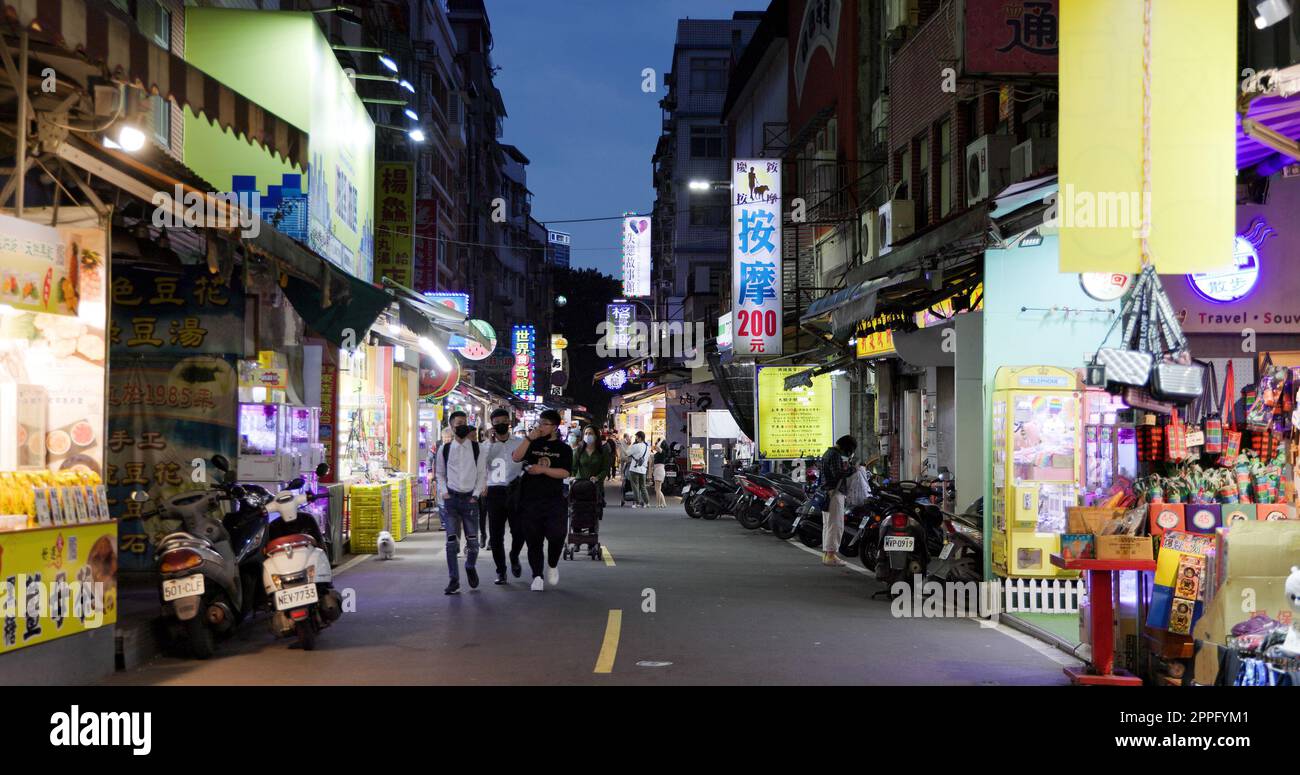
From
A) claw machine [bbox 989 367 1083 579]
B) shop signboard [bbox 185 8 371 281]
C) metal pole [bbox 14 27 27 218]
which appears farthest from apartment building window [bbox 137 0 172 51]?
claw machine [bbox 989 367 1083 579]

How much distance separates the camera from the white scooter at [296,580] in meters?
10.5

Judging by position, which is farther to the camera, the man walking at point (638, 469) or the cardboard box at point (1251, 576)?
the man walking at point (638, 469)

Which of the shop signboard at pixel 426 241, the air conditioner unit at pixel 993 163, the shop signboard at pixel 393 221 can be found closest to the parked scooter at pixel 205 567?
the air conditioner unit at pixel 993 163

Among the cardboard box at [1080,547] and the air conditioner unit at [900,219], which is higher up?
the air conditioner unit at [900,219]

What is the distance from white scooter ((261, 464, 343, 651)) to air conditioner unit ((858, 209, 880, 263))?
56.4 feet

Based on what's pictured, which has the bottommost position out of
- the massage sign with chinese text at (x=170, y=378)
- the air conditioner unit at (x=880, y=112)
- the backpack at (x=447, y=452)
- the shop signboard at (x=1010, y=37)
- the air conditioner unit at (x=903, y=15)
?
the backpack at (x=447, y=452)

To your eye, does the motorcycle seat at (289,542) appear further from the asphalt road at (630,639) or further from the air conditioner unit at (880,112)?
the air conditioner unit at (880,112)

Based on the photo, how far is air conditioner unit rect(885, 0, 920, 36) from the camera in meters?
24.1

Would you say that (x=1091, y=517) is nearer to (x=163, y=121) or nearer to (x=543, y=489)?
(x=543, y=489)

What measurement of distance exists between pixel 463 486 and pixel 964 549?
5.78 metres

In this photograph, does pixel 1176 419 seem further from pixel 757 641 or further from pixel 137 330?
pixel 137 330

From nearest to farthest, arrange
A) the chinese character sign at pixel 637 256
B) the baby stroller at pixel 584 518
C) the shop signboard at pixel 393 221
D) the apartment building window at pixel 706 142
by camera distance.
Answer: the baby stroller at pixel 584 518
the shop signboard at pixel 393 221
the chinese character sign at pixel 637 256
the apartment building window at pixel 706 142

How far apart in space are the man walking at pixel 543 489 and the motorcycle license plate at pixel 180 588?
523 centimetres

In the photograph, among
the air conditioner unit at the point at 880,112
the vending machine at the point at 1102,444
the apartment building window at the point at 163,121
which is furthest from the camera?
the air conditioner unit at the point at 880,112
